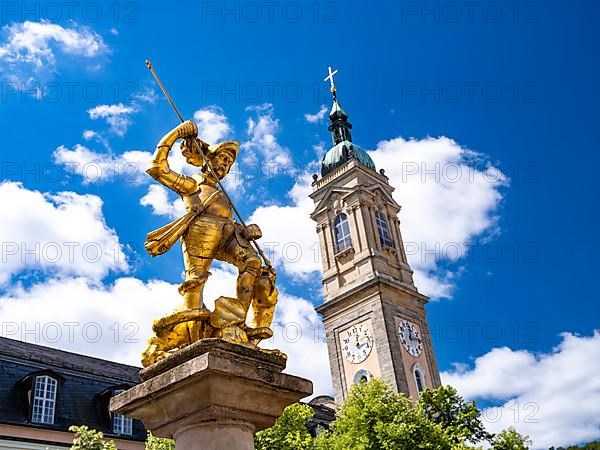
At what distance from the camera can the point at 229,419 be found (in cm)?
570

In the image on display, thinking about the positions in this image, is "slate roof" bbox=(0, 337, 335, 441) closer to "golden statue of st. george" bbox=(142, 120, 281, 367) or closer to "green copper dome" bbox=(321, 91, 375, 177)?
"golden statue of st. george" bbox=(142, 120, 281, 367)

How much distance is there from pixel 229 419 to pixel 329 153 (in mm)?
48633

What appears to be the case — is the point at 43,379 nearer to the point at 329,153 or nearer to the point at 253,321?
the point at 253,321

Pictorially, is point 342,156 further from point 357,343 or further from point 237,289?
point 237,289

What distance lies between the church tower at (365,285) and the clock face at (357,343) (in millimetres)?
63

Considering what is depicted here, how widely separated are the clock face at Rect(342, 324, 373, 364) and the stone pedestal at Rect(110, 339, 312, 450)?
122 ft

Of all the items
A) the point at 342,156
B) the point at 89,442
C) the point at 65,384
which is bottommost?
the point at 89,442

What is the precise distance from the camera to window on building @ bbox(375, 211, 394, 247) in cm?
4778

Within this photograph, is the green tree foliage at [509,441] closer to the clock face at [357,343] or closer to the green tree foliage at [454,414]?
the green tree foliage at [454,414]

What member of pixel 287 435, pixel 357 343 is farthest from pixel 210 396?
pixel 357 343

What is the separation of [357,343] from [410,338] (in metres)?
3.56

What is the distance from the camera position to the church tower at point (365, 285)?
42031 mm

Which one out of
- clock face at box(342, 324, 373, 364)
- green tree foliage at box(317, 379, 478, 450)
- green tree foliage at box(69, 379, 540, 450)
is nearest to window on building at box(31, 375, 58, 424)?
green tree foliage at box(69, 379, 540, 450)

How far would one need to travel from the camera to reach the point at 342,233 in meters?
48.6
